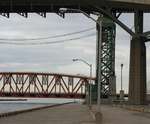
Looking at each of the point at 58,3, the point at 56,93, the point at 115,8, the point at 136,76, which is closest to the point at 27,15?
the point at 58,3

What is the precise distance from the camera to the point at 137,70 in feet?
270

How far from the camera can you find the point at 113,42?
13250 centimetres

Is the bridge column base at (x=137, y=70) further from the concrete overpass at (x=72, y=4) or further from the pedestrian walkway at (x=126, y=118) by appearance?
the pedestrian walkway at (x=126, y=118)

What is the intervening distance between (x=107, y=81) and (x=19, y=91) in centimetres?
7551

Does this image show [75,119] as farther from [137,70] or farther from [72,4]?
[137,70]

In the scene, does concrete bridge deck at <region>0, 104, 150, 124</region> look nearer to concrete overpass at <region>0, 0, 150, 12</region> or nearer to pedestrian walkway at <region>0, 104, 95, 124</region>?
pedestrian walkway at <region>0, 104, 95, 124</region>

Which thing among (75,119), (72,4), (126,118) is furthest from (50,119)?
(72,4)

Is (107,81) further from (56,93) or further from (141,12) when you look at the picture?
(56,93)

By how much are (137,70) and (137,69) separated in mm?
155

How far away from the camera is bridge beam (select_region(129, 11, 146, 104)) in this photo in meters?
82.2

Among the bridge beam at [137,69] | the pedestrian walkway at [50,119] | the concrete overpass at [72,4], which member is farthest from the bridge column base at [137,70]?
the pedestrian walkway at [50,119]

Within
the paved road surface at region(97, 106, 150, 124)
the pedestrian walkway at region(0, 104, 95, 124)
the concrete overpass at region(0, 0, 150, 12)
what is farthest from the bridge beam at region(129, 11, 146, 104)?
the paved road surface at region(97, 106, 150, 124)

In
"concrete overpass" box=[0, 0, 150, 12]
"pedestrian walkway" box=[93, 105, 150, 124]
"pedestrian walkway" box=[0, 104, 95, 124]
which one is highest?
"concrete overpass" box=[0, 0, 150, 12]

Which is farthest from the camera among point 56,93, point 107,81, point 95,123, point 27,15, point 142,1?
point 56,93
